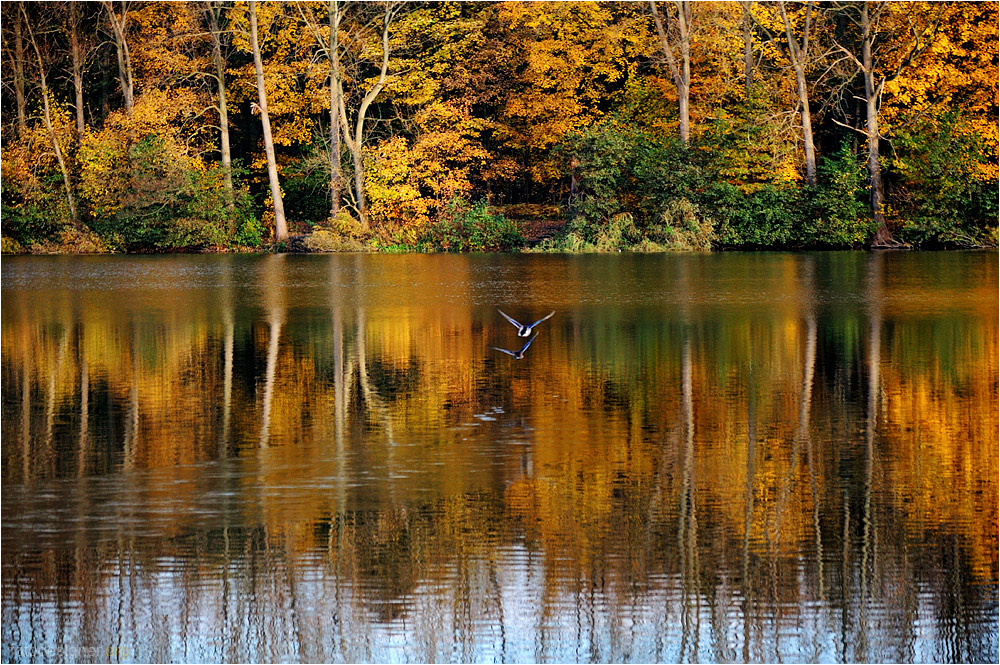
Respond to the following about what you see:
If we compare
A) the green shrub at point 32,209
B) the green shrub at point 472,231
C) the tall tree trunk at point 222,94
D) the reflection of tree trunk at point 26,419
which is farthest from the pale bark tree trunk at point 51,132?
the reflection of tree trunk at point 26,419

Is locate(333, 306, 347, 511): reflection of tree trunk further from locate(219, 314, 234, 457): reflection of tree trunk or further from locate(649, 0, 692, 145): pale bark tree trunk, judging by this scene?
locate(649, 0, 692, 145): pale bark tree trunk

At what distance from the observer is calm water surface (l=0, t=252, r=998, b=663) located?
6754 mm

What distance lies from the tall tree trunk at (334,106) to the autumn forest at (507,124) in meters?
0.13

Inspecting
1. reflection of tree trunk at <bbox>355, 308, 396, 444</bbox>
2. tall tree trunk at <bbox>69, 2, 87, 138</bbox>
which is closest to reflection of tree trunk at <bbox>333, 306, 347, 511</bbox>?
reflection of tree trunk at <bbox>355, 308, 396, 444</bbox>

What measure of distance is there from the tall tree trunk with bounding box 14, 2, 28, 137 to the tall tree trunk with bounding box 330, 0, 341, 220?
11.4 metres

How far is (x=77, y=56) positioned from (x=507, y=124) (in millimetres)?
16712

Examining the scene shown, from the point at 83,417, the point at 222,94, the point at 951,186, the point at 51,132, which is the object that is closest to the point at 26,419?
the point at 83,417

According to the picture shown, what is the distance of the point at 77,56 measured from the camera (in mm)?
52156

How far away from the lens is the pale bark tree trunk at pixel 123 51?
2047 inches

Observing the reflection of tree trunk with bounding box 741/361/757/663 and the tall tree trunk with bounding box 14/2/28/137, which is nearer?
the reflection of tree trunk with bounding box 741/361/757/663

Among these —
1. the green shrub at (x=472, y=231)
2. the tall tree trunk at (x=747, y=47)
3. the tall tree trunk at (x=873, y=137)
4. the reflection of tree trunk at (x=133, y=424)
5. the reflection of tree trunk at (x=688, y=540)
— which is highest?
the tall tree trunk at (x=747, y=47)

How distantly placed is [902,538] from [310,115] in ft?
172

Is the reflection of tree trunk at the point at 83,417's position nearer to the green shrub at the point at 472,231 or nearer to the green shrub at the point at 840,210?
the green shrub at the point at 840,210

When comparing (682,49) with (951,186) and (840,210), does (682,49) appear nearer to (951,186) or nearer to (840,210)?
(840,210)
